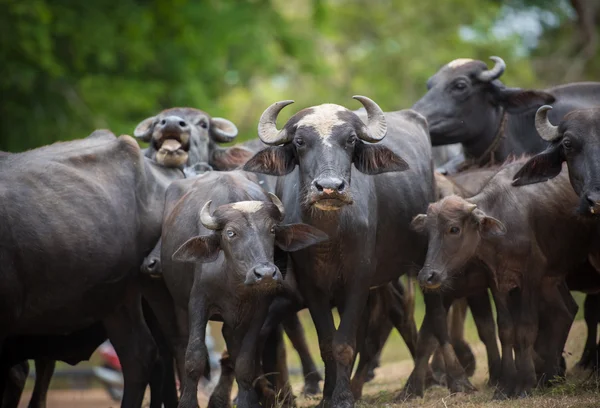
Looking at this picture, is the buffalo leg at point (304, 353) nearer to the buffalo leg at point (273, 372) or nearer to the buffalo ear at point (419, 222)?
the buffalo leg at point (273, 372)

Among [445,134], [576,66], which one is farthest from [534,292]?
[576,66]

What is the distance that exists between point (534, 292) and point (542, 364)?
2.71 feet

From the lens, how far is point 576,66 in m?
26.0

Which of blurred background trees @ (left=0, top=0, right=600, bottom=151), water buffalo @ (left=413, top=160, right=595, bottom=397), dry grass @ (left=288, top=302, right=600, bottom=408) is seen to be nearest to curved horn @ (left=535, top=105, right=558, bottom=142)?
water buffalo @ (left=413, top=160, right=595, bottom=397)

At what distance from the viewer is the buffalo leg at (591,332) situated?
11633mm

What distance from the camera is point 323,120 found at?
940 centimetres

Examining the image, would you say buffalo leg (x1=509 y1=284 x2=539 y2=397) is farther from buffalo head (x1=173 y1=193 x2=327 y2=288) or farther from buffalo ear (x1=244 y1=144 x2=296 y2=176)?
buffalo ear (x1=244 y1=144 x2=296 y2=176)

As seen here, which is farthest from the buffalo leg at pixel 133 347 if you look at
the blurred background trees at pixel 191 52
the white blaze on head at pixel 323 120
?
the blurred background trees at pixel 191 52

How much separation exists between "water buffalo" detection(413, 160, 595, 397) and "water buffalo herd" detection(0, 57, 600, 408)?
2 cm

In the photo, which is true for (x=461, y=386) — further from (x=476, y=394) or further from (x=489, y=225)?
(x=489, y=225)

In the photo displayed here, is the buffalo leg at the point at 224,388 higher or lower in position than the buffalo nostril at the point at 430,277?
lower

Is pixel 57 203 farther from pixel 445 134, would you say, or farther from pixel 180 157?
pixel 445 134

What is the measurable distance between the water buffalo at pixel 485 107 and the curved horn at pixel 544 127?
6.39ft

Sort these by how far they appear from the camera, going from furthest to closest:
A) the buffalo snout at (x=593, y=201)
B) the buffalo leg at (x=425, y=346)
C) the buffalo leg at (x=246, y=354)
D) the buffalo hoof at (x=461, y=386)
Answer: the buffalo leg at (x=425, y=346) < the buffalo hoof at (x=461, y=386) < the buffalo snout at (x=593, y=201) < the buffalo leg at (x=246, y=354)
